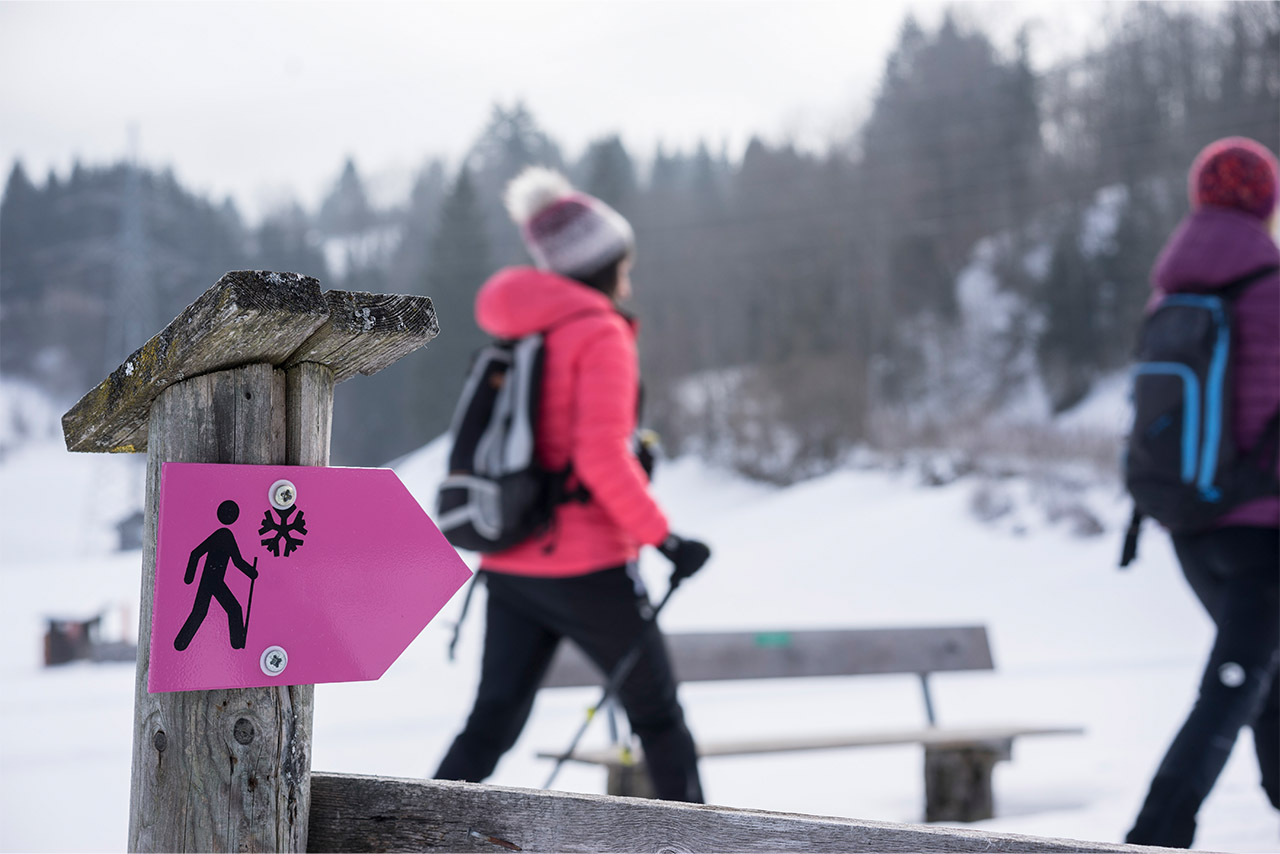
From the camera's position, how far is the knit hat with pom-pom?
114 inches

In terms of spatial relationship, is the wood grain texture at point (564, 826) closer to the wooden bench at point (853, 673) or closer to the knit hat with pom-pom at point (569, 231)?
the knit hat with pom-pom at point (569, 231)

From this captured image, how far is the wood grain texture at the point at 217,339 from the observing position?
99 centimetres

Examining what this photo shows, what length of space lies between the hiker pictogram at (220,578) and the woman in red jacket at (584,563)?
1.52 metres

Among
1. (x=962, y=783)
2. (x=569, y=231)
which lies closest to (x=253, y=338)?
(x=569, y=231)

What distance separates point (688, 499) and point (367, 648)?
20890 millimetres

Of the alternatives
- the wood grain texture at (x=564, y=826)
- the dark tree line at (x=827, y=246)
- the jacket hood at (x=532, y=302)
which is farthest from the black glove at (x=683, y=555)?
the dark tree line at (x=827, y=246)

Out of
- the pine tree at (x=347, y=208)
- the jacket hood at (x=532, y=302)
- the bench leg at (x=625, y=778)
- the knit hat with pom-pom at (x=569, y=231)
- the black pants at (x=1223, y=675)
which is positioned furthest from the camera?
the pine tree at (x=347, y=208)

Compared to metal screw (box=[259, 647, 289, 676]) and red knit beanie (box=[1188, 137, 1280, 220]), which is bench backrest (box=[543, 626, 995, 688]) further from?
metal screw (box=[259, 647, 289, 676])

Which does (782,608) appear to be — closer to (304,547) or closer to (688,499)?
(304,547)

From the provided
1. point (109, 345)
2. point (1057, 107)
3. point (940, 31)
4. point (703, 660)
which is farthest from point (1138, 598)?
point (940, 31)

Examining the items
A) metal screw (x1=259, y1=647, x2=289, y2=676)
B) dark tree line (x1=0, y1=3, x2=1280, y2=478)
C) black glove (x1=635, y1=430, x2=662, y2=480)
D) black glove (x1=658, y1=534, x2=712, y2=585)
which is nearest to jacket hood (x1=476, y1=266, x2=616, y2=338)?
black glove (x1=635, y1=430, x2=662, y2=480)

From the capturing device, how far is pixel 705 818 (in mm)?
1056

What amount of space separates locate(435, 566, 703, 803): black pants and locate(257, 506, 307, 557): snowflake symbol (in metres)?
1.53

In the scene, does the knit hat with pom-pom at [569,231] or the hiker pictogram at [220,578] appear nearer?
the hiker pictogram at [220,578]
